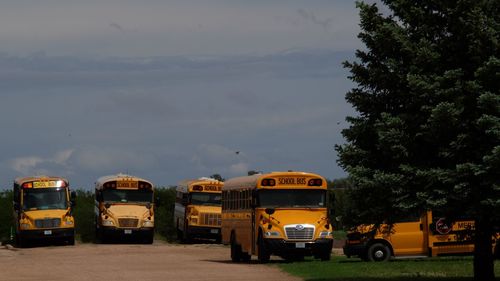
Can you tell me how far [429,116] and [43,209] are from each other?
98.6ft

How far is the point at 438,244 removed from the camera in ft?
112

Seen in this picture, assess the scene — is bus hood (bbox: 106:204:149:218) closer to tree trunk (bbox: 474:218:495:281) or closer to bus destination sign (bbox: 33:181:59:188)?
bus destination sign (bbox: 33:181:59:188)

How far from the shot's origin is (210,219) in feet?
172

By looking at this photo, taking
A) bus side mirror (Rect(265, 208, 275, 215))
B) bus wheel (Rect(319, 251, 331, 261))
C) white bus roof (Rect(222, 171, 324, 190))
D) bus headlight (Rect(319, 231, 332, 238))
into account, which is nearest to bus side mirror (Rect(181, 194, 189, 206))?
white bus roof (Rect(222, 171, 324, 190))

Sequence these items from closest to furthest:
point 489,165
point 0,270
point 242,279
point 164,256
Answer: point 489,165 < point 242,279 < point 0,270 < point 164,256

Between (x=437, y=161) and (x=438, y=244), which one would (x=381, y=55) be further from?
(x=438, y=244)

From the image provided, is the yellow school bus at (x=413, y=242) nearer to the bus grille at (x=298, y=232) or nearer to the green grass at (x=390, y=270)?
the green grass at (x=390, y=270)

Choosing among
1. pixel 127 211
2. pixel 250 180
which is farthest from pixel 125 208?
pixel 250 180

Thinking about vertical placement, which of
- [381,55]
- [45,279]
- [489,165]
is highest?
[381,55]

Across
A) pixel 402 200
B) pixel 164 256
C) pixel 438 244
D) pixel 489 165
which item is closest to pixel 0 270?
pixel 164 256

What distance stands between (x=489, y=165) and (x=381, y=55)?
364cm

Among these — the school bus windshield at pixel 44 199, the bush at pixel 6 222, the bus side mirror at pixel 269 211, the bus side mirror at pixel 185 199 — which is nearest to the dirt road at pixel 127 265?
the bus side mirror at pixel 269 211

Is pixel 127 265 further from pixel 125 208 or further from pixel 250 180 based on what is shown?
pixel 125 208

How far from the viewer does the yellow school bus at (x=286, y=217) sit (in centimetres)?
3344
